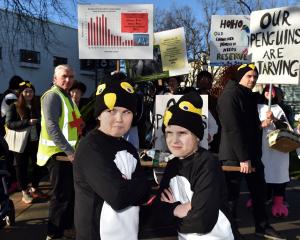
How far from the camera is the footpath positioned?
191 inches

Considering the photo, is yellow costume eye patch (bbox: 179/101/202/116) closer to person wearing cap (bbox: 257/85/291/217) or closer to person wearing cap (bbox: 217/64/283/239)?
person wearing cap (bbox: 217/64/283/239)

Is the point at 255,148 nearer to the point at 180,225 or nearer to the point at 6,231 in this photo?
the point at 180,225

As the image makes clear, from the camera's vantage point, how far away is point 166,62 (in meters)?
6.77

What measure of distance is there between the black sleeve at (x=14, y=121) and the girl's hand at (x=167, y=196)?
446cm

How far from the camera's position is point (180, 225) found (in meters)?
2.18

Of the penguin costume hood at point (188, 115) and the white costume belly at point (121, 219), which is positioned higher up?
the penguin costume hood at point (188, 115)

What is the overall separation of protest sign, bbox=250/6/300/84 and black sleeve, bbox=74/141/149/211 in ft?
11.8

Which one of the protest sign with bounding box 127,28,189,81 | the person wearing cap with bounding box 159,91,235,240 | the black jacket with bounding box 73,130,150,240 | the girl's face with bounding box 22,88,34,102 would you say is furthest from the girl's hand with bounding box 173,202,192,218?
the girl's face with bounding box 22,88,34,102

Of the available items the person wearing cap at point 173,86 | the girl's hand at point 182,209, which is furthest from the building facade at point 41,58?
the girl's hand at point 182,209

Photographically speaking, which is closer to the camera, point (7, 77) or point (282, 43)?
point (282, 43)

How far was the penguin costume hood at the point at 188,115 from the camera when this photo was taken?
2.27m

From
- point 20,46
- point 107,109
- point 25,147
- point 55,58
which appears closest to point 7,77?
point 20,46

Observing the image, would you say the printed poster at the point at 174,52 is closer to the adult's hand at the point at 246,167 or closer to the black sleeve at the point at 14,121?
the black sleeve at the point at 14,121

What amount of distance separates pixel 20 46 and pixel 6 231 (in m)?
20.6
